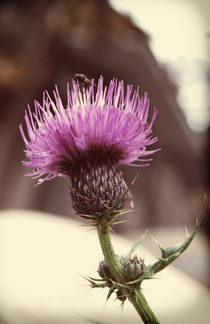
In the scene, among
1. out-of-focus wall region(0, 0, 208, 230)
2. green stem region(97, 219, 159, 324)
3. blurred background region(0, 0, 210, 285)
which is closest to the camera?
green stem region(97, 219, 159, 324)

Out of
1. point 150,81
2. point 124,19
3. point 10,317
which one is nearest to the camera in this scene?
point 10,317

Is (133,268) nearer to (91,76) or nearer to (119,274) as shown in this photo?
(119,274)

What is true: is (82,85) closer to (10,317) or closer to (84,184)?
(84,184)

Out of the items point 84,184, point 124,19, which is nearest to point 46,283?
point 84,184

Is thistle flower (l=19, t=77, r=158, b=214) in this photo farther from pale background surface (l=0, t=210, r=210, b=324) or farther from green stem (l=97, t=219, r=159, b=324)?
pale background surface (l=0, t=210, r=210, b=324)

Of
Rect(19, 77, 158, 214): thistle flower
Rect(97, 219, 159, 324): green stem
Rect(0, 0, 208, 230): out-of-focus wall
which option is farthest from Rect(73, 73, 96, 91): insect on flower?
Rect(0, 0, 208, 230): out-of-focus wall

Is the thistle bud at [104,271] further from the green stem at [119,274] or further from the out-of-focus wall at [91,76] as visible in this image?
the out-of-focus wall at [91,76]

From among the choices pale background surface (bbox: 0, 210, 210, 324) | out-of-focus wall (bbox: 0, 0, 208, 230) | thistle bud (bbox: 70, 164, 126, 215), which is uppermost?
out-of-focus wall (bbox: 0, 0, 208, 230)

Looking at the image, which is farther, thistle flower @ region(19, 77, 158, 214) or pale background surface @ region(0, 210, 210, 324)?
pale background surface @ region(0, 210, 210, 324)
